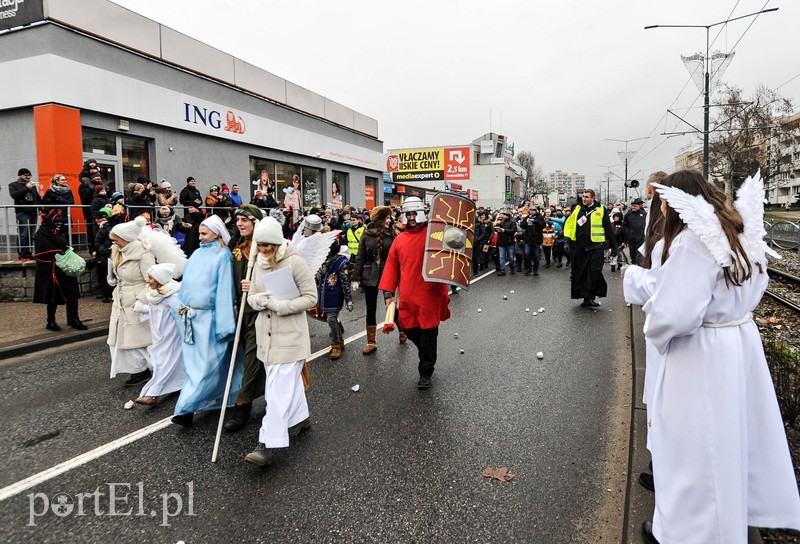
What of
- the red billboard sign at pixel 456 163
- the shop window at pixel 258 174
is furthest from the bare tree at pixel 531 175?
the shop window at pixel 258 174

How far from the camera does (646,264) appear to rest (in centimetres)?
290

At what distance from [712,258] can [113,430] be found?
4649 millimetres

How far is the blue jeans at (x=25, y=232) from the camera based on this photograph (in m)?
10.2

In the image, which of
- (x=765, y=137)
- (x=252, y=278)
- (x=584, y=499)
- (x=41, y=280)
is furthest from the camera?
(x=765, y=137)

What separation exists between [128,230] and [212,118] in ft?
41.6

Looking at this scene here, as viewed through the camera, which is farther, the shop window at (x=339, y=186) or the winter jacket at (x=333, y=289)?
the shop window at (x=339, y=186)

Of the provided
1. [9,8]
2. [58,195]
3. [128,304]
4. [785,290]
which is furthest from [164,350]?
[785,290]

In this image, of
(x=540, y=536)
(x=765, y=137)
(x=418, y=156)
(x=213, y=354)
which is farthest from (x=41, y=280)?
(x=765, y=137)

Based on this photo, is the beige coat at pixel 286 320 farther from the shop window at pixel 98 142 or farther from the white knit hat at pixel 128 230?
the shop window at pixel 98 142

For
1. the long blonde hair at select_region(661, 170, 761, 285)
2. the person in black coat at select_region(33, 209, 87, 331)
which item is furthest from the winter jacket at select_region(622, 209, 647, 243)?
the person in black coat at select_region(33, 209, 87, 331)

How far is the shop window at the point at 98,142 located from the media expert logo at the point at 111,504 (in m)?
11.8

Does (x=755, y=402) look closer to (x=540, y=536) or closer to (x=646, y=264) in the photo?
(x=646, y=264)

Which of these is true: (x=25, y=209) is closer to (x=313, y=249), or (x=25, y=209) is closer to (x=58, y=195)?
(x=58, y=195)

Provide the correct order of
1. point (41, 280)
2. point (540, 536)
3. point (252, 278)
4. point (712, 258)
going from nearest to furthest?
point (712, 258) < point (540, 536) < point (252, 278) < point (41, 280)
